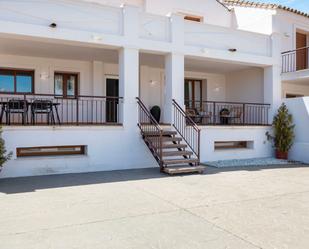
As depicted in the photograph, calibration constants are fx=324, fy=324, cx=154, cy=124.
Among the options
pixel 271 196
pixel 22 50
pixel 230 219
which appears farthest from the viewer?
pixel 22 50

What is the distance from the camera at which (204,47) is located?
12.3 metres

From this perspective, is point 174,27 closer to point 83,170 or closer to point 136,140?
point 136,140

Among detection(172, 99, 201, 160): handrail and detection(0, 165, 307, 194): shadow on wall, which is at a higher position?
detection(172, 99, 201, 160): handrail

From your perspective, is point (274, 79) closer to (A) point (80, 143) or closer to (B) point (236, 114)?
(B) point (236, 114)

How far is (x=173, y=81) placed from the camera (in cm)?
1158

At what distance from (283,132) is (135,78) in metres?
6.71

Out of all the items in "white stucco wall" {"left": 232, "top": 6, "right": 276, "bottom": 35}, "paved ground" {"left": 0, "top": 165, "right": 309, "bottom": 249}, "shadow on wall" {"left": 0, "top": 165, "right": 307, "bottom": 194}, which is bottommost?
"paved ground" {"left": 0, "top": 165, "right": 309, "bottom": 249}

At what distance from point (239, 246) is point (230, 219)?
45.0 inches

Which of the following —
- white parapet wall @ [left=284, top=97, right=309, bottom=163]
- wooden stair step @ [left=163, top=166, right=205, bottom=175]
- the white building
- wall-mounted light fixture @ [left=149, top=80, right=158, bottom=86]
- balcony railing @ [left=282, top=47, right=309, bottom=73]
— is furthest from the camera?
wall-mounted light fixture @ [left=149, top=80, right=158, bottom=86]

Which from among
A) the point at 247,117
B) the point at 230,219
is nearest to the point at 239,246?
the point at 230,219

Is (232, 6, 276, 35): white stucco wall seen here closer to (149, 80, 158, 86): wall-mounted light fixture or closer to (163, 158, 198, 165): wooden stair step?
(149, 80, 158, 86): wall-mounted light fixture

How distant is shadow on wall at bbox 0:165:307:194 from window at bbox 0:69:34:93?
4.88m

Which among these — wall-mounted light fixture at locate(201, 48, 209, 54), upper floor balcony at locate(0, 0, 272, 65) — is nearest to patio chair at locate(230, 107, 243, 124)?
upper floor balcony at locate(0, 0, 272, 65)

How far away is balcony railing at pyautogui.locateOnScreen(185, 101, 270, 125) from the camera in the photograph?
14383 millimetres
